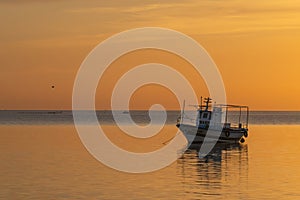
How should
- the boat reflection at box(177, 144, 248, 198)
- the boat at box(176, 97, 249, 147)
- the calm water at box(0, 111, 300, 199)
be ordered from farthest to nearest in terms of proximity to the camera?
the boat at box(176, 97, 249, 147), the boat reflection at box(177, 144, 248, 198), the calm water at box(0, 111, 300, 199)

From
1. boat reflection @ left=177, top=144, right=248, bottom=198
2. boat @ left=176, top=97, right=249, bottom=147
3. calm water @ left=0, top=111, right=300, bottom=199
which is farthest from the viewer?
boat @ left=176, top=97, right=249, bottom=147

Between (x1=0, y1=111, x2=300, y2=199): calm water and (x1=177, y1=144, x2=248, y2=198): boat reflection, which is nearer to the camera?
(x1=0, y1=111, x2=300, y2=199): calm water

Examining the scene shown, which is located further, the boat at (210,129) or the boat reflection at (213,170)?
the boat at (210,129)

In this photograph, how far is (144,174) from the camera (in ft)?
166

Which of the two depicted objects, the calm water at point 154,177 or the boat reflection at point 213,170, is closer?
the calm water at point 154,177

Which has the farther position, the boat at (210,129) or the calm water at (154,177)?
the boat at (210,129)

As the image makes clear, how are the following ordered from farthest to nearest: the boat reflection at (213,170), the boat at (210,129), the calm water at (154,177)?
1. the boat at (210,129)
2. the boat reflection at (213,170)
3. the calm water at (154,177)

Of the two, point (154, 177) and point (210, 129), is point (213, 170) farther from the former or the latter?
point (210, 129)

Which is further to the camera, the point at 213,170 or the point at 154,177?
the point at 213,170

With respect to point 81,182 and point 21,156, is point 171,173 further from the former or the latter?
point 21,156

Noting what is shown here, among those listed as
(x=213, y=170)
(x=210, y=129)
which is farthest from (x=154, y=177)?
(x=210, y=129)

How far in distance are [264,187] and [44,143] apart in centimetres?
4422

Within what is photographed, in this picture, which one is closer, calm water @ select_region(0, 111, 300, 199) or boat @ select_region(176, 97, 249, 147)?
calm water @ select_region(0, 111, 300, 199)

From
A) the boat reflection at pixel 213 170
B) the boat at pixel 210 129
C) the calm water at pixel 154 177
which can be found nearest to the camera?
the calm water at pixel 154 177
